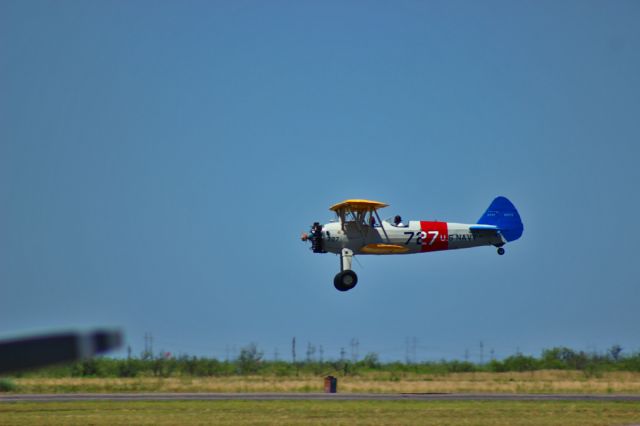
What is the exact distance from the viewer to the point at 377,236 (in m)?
39.8

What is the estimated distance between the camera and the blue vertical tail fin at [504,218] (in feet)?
141

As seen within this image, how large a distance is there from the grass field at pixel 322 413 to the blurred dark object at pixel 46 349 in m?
25.6

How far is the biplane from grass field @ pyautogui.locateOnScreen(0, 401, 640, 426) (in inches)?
270

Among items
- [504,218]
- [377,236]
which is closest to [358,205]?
[377,236]

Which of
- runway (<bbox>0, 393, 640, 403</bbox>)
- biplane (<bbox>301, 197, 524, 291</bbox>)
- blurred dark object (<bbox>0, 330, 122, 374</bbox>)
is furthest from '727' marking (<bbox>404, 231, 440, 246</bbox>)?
blurred dark object (<bbox>0, 330, 122, 374</bbox>)

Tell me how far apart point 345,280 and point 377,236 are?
2.56 metres

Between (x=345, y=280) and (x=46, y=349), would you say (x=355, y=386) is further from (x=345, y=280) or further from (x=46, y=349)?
(x=46, y=349)

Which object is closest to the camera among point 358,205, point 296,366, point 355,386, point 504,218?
point 358,205

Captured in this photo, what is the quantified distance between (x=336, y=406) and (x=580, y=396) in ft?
46.4

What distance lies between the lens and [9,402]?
1505 inches

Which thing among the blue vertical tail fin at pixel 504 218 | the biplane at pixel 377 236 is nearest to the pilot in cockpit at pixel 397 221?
the biplane at pixel 377 236

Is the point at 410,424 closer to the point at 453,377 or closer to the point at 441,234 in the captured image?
the point at 441,234

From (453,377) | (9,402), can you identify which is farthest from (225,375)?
(9,402)

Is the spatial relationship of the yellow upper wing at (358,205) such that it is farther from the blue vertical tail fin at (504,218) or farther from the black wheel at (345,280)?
the blue vertical tail fin at (504,218)
